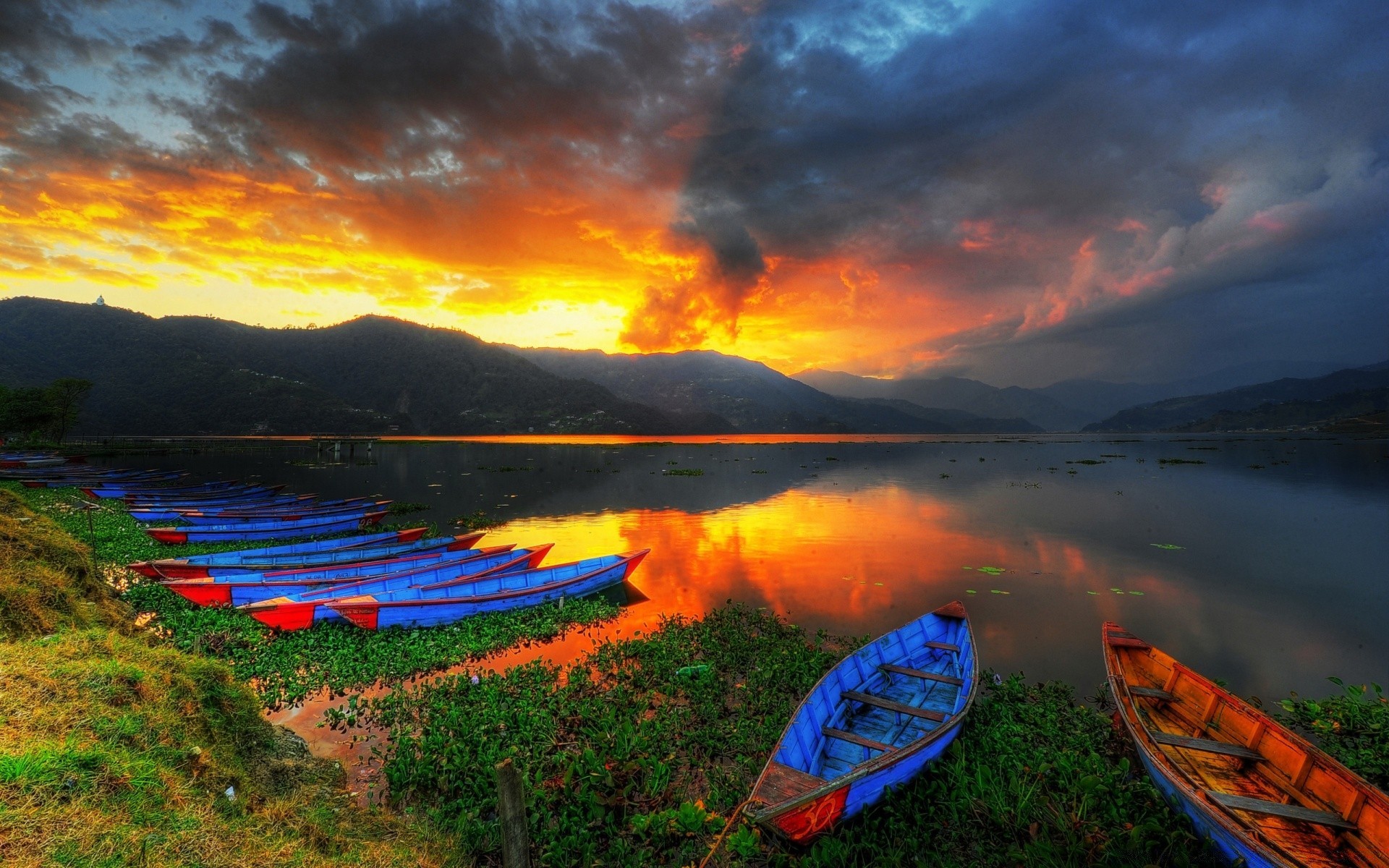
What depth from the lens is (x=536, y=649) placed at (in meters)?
15.0

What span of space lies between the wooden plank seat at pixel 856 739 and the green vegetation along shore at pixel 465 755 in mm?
720

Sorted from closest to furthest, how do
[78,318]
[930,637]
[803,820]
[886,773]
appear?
[803,820], [886,773], [930,637], [78,318]

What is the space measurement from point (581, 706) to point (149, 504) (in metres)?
40.9

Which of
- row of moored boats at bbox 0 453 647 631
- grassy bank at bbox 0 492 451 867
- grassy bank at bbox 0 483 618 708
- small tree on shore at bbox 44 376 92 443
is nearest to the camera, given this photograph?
grassy bank at bbox 0 492 451 867

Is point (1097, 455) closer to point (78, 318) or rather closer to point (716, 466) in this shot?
point (716, 466)

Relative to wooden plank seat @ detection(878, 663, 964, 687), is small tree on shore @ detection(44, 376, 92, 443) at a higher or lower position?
higher

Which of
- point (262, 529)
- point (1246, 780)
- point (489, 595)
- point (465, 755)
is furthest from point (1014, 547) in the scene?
point (262, 529)

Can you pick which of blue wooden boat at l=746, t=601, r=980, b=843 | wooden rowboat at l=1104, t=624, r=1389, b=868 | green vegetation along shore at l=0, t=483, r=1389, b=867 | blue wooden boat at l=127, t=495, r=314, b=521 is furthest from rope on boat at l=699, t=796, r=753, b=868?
blue wooden boat at l=127, t=495, r=314, b=521

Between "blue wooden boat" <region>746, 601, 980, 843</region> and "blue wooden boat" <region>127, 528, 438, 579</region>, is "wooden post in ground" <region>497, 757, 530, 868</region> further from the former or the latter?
"blue wooden boat" <region>127, 528, 438, 579</region>

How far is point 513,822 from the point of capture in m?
5.93

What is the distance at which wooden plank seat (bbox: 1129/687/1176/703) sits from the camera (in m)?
10.4

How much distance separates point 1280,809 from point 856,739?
5.64 meters

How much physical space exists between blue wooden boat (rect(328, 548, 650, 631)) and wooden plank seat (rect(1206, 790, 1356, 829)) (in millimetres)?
16480

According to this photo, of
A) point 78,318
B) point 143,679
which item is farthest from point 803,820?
point 78,318
